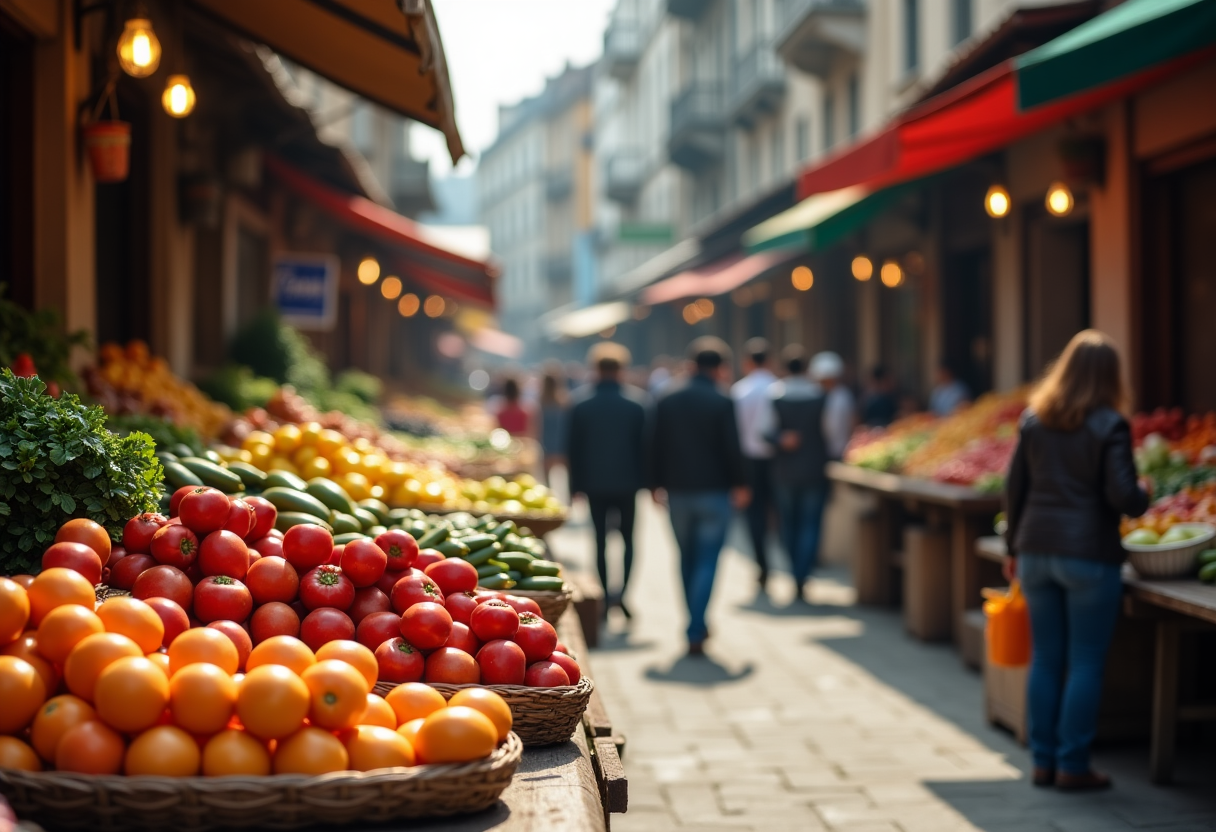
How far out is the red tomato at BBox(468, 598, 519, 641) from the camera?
→ 3357 millimetres

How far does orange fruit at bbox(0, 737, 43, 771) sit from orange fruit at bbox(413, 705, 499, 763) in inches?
28.6

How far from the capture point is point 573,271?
225ft

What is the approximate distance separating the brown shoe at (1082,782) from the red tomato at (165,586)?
398cm

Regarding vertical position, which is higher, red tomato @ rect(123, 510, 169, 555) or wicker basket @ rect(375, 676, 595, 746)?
red tomato @ rect(123, 510, 169, 555)

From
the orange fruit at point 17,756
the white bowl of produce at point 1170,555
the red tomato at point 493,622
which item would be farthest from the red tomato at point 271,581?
the white bowl of produce at point 1170,555

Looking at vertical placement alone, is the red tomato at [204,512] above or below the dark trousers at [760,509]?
above

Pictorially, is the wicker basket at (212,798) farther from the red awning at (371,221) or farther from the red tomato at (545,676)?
the red awning at (371,221)

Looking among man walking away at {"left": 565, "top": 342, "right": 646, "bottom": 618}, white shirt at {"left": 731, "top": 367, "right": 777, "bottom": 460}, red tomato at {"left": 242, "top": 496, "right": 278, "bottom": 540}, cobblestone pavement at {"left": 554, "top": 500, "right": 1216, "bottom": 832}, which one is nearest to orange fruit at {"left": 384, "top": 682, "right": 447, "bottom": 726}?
red tomato at {"left": 242, "top": 496, "right": 278, "bottom": 540}

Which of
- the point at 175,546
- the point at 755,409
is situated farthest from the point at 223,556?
the point at 755,409

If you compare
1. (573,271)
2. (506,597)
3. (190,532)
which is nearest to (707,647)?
(506,597)

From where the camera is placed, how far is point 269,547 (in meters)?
3.52

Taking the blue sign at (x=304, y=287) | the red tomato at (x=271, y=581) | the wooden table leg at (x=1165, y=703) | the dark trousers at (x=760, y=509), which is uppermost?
the blue sign at (x=304, y=287)

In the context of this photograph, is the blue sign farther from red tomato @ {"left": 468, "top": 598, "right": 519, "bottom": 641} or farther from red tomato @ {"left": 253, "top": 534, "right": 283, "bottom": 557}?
red tomato @ {"left": 468, "top": 598, "right": 519, "bottom": 641}

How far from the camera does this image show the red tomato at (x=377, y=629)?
326 centimetres
